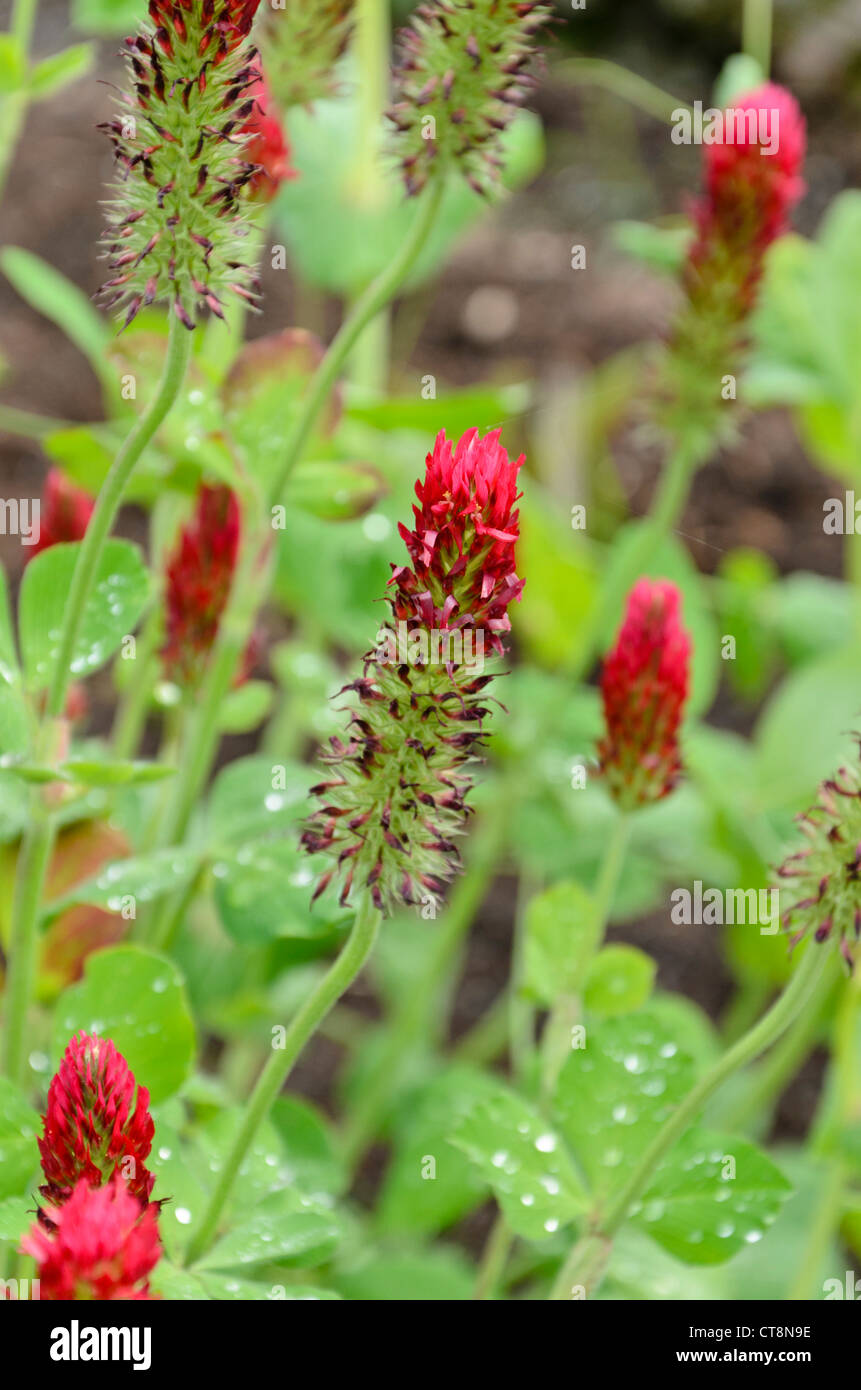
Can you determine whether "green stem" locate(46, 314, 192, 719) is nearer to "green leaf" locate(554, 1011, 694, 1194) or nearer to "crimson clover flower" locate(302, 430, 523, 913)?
"crimson clover flower" locate(302, 430, 523, 913)

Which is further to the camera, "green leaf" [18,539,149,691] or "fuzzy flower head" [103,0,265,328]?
"green leaf" [18,539,149,691]

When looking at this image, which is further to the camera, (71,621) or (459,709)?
(71,621)

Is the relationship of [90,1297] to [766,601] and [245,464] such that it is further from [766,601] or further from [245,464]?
[766,601]

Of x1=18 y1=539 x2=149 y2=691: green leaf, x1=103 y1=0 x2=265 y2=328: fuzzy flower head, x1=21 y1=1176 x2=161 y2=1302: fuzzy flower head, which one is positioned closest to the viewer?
x1=21 y1=1176 x2=161 y2=1302: fuzzy flower head

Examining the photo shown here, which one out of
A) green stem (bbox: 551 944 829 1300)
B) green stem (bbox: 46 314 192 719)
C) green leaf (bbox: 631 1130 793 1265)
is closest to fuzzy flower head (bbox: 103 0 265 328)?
green stem (bbox: 46 314 192 719)

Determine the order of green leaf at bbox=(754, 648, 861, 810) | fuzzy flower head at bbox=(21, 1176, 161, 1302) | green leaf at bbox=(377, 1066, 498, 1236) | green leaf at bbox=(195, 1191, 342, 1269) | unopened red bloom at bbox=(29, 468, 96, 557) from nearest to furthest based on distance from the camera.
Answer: fuzzy flower head at bbox=(21, 1176, 161, 1302), green leaf at bbox=(195, 1191, 342, 1269), unopened red bloom at bbox=(29, 468, 96, 557), green leaf at bbox=(377, 1066, 498, 1236), green leaf at bbox=(754, 648, 861, 810)

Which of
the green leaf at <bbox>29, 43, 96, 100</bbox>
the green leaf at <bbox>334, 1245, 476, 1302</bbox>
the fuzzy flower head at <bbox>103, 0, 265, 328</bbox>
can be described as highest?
the green leaf at <bbox>29, 43, 96, 100</bbox>
